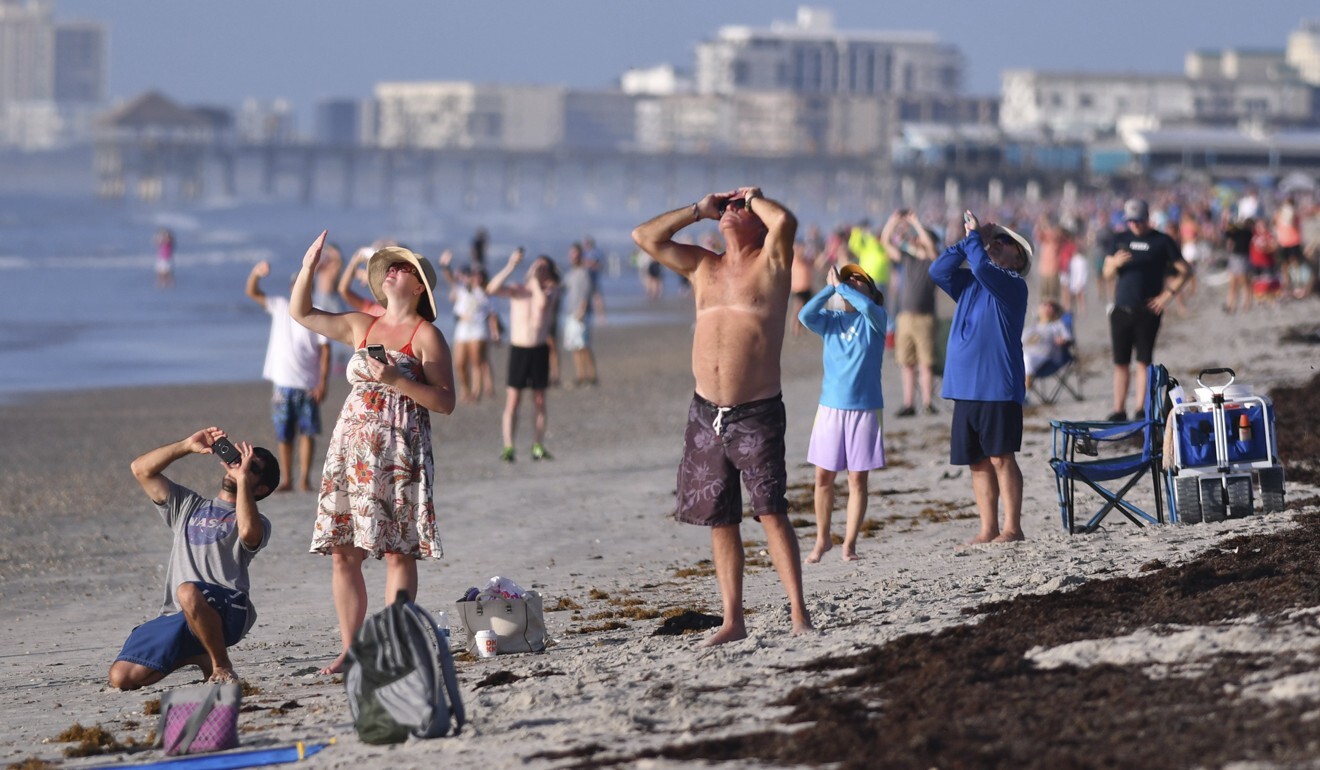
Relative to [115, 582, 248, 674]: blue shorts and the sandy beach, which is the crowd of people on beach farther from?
the sandy beach

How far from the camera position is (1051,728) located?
4.67 m

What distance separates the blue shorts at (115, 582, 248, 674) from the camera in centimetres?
621

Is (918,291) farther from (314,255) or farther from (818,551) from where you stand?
(314,255)

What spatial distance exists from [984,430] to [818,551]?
2.96 ft

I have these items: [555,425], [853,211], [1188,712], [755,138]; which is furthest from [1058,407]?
[755,138]

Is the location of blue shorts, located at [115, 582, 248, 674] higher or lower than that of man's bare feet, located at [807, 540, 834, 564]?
lower

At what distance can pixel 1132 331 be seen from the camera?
458 inches

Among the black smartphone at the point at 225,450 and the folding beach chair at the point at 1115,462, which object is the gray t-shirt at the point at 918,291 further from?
the black smartphone at the point at 225,450

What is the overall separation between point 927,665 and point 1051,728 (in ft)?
2.44

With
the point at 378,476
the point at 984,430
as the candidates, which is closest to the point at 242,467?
the point at 378,476

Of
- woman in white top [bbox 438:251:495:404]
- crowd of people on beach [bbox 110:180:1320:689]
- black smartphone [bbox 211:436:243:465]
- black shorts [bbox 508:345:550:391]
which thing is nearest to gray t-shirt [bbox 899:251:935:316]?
crowd of people on beach [bbox 110:180:1320:689]

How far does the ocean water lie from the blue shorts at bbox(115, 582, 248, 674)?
13310 millimetres

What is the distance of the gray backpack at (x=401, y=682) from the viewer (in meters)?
5.21

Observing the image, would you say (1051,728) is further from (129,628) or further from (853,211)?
(853,211)
